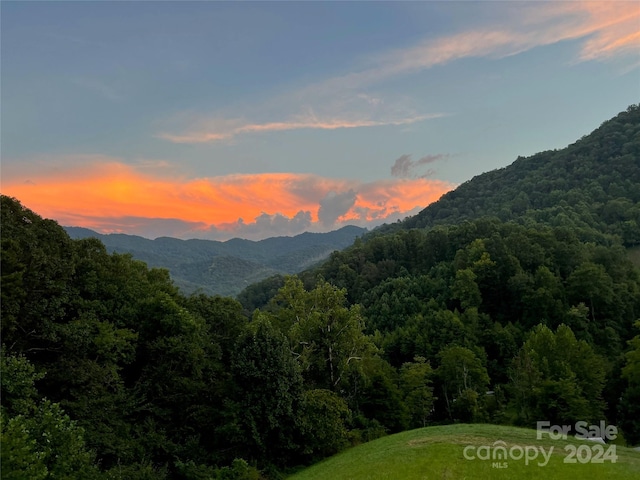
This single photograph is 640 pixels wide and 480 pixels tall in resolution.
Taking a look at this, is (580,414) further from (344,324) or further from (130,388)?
(130,388)

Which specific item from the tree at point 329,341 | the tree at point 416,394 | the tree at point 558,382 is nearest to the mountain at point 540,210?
the tree at point 558,382

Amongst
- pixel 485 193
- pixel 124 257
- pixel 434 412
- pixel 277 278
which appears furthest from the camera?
pixel 485 193

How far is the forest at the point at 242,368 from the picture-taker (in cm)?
2117

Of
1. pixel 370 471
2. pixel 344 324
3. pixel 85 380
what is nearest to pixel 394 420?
pixel 344 324

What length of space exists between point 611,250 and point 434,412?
169 feet

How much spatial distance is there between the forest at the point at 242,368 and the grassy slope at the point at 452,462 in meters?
5.22

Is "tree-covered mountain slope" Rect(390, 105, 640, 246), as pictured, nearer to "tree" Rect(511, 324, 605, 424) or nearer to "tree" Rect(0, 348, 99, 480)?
"tree" Rect(511, 324, 605, 424)

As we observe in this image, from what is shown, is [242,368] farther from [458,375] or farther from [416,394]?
[458,375]

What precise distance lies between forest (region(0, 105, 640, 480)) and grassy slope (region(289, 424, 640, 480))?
5.22m

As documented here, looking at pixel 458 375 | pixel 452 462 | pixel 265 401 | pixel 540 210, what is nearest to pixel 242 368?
pixel 265 401

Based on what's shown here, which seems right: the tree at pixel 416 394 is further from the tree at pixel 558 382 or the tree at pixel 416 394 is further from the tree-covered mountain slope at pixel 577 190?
the tree-covered mountain slope at pixel 577 190

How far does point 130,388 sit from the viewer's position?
1104 inches

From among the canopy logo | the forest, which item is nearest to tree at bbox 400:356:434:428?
the forest

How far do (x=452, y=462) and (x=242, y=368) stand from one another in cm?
1446
